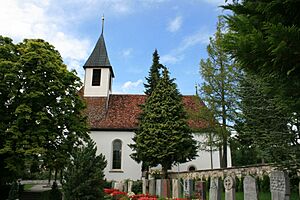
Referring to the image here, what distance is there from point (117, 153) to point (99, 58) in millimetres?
11613

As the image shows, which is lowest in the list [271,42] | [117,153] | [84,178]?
[84,178]

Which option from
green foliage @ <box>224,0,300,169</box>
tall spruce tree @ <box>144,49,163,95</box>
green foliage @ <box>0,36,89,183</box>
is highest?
tall spruce tree @ <box>144,49,163,95</box>

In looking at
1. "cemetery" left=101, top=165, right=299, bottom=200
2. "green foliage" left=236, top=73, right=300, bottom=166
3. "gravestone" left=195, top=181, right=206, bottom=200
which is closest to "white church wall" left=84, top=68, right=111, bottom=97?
"cemetery" left=101, top=165, right=299, bottom=200

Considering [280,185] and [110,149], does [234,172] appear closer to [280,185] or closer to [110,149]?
[280,185]

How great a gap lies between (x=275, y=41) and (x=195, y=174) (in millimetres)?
20973

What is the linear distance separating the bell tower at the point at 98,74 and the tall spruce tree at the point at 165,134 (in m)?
12.5

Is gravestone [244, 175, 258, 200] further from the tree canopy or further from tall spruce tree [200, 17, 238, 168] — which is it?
tall spruce tree [200, 17, 238, 168]

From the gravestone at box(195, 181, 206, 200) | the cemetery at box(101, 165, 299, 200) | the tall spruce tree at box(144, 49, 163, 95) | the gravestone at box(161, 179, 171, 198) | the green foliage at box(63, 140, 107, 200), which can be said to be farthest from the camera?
the tall spruce tree at box(144, 49, 163, 95)

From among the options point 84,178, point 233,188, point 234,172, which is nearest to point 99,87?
point 234,172

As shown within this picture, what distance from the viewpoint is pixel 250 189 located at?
8.31m

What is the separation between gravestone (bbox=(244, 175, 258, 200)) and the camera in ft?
26.8

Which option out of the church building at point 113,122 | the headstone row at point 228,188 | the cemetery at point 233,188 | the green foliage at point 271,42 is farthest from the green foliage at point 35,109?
the green foliage at point 271,42

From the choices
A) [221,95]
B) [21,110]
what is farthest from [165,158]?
[21,110]

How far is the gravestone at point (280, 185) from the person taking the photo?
705 centimetres
